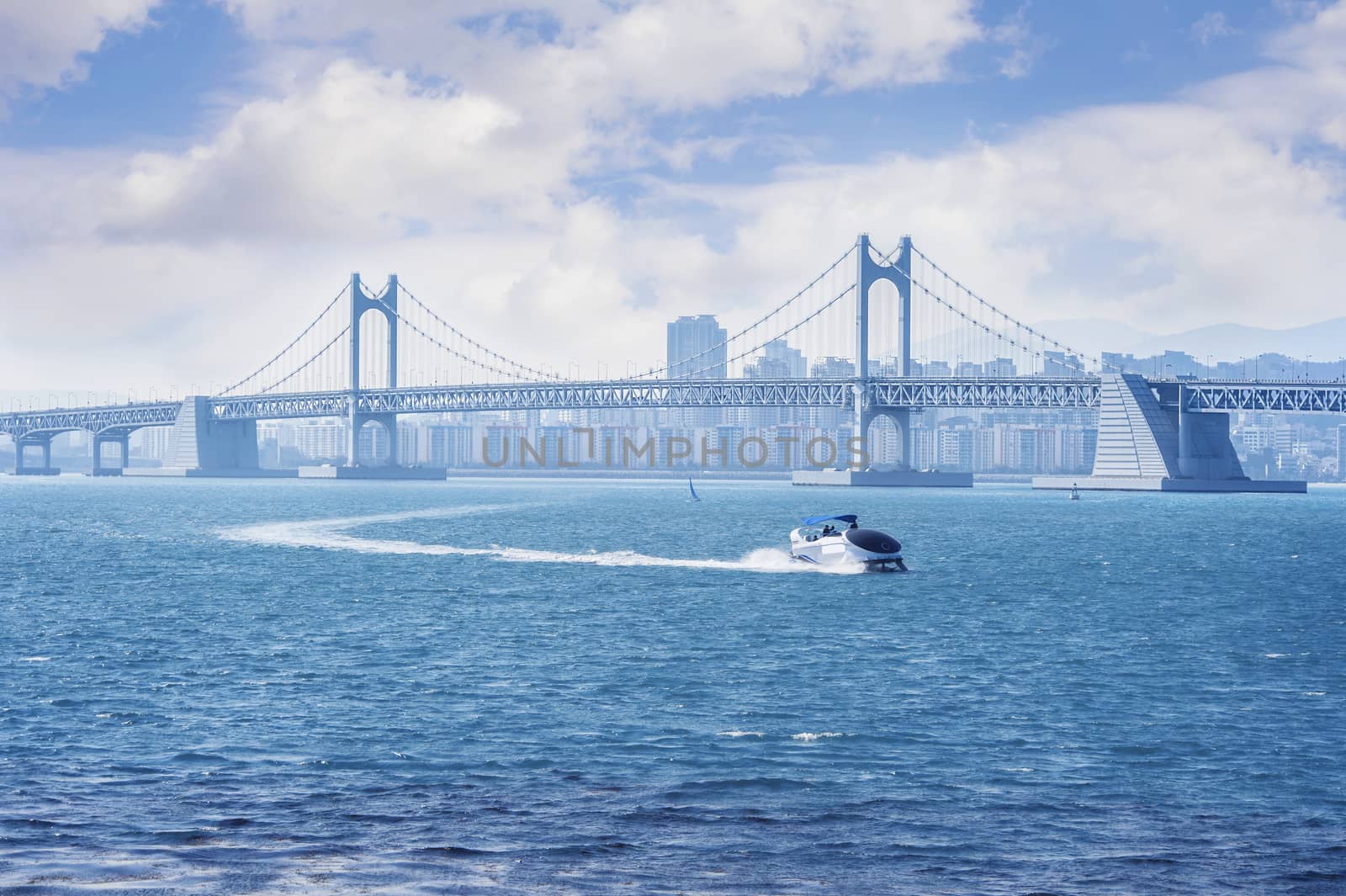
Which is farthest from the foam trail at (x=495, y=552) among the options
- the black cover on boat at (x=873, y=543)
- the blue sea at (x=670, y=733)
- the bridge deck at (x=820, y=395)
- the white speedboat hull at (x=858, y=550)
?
the bridge deck at (x=820, y=395)

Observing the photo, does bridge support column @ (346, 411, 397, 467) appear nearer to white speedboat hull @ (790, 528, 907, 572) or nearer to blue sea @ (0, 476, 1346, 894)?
blue sea @ (0, 476, 1346, 894)

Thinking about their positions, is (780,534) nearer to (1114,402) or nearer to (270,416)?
(1114,402)

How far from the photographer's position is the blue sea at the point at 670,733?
14.1 metres

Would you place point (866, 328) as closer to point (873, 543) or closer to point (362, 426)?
point (362, 426)

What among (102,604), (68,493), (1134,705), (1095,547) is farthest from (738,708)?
(68,493)

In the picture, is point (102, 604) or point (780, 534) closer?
point (102, 604)

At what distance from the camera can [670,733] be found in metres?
20.5

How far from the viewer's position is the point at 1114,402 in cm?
14188

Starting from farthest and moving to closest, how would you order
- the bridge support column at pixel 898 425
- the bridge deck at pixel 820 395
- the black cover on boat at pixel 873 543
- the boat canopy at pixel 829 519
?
the bridge support column at pixel 898 425, the bridge deck at pixel 820 395, the boat canopy at pixel 829 519, the black cover on boat at pixel 873 543

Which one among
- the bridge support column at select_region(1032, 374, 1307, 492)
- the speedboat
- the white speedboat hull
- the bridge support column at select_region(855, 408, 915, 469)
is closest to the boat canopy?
the speedboat

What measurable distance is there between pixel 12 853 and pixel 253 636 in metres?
17.5

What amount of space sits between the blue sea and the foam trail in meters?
3.21

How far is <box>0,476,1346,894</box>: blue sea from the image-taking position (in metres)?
14.1

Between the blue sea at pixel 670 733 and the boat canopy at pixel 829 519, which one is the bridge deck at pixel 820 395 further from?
the blue sea at pixel 670 733
